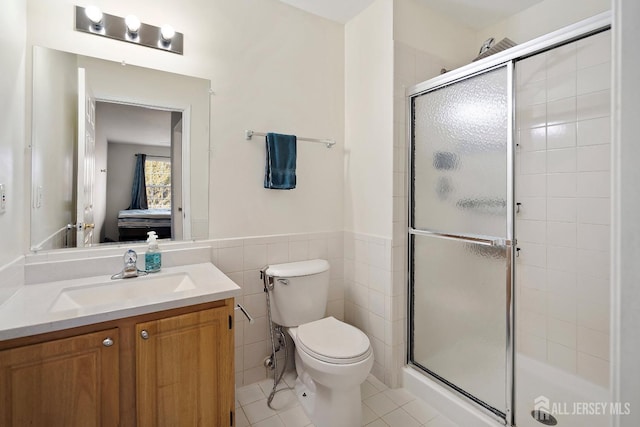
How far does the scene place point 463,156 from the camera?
1.73 meters

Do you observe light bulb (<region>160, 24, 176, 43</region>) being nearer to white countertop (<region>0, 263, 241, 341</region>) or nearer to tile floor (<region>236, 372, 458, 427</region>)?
white countertop (<region>0, 263, 241, 341</region>)

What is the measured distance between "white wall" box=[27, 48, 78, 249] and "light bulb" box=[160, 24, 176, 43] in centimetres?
43

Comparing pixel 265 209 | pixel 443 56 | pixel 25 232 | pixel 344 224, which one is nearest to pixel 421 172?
pixel 344 224

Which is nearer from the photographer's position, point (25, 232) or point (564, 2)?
point (25, 232)

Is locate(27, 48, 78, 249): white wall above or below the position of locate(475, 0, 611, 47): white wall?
below

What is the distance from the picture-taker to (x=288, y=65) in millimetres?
2070

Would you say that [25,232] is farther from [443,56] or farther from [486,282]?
[443,56]

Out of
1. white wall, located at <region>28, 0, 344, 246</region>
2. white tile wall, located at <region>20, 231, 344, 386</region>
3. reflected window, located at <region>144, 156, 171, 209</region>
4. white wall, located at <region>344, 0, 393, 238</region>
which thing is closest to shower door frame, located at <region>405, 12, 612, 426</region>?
white wall, located at <region>344, 0, 393, 238</region>

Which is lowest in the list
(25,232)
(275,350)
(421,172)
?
(275,350)

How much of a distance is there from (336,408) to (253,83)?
1933mm

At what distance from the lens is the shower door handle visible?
1537mm

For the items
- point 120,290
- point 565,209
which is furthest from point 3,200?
point 565,209

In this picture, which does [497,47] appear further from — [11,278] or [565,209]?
[11,278]

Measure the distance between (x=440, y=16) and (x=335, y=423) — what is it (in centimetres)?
264
